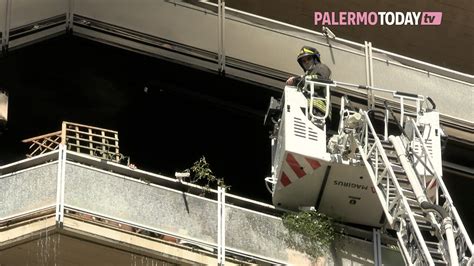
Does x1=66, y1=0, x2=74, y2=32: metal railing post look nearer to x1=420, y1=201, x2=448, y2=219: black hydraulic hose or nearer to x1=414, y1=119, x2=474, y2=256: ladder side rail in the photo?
x1=414, y1=119, x2=474, y2=256: ladder side rail

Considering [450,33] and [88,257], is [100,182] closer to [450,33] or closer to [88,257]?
[88,257]

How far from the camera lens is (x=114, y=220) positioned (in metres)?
13.0

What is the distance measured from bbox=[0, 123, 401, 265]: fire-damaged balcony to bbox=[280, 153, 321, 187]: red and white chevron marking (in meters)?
0.75

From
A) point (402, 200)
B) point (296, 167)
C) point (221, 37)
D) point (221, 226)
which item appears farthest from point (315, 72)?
point (402, 200)

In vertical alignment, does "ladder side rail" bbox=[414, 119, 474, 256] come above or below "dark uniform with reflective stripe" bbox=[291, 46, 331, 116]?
below

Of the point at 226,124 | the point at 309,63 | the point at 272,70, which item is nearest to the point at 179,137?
the point at 226,124

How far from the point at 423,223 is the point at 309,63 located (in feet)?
12.4

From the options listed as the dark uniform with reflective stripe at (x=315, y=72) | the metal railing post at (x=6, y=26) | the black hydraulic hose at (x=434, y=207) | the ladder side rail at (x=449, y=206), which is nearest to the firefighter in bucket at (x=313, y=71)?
the dark uniform with reflective stripe at (x=315, y=72)

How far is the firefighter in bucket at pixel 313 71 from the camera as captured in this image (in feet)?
47.4

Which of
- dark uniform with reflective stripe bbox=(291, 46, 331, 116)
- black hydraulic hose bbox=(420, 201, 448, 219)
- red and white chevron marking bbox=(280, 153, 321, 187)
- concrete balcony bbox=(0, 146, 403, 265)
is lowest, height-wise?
black hydraulic hose bbox=(420, 201, 448, 219)

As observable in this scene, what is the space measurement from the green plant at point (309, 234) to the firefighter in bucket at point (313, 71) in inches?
57.0

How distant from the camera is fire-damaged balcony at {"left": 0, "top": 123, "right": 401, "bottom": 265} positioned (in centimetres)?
1292

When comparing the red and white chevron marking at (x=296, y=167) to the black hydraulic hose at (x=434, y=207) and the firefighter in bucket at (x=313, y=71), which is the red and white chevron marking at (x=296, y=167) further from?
the black hydraulic hose at (x=434, y=207)

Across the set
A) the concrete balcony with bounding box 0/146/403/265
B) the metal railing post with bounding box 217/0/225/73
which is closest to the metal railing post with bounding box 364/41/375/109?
the metal railing post with bounding box 217/0/225/73
